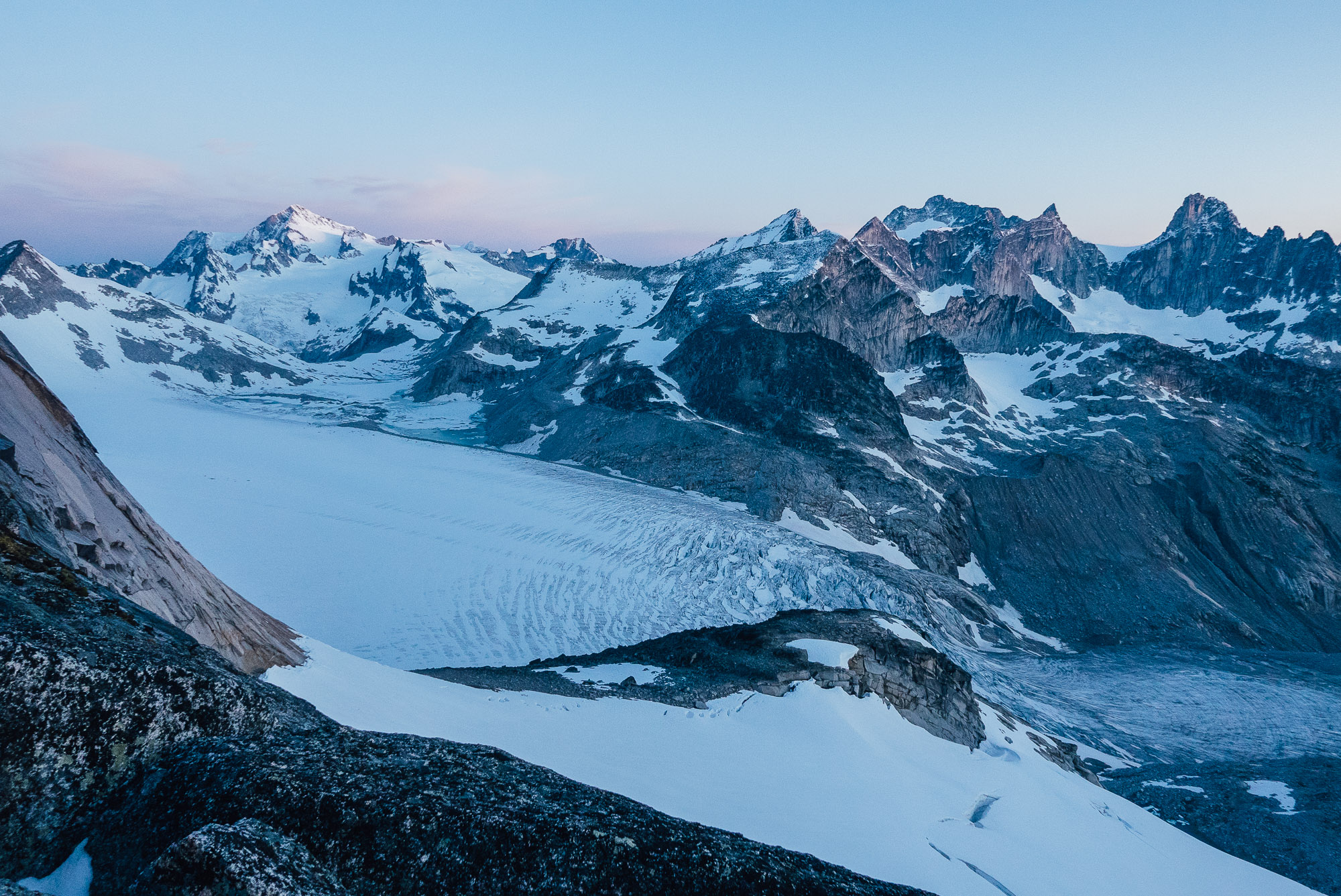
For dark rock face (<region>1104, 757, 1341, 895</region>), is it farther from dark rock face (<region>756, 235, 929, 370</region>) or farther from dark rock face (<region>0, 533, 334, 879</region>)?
dark rock face (<region>756, 235, 929, 370</region>)

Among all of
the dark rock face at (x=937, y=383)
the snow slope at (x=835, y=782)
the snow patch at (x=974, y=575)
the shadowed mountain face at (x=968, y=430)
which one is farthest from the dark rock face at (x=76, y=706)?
the dark rock face at (x=937, y=383)

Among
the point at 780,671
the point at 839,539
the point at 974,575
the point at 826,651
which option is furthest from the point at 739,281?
the point at 780,671

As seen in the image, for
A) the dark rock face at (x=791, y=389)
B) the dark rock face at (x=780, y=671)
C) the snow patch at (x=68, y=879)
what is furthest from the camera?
the dark rock face at (x=791, y=389)

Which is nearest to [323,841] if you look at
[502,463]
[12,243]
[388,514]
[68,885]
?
[68,885]

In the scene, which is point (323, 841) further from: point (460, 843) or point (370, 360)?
point (370, 360)

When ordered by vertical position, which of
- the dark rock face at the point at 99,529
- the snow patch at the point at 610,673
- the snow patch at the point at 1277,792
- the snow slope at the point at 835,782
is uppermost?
the dark rock face at the point at 99,529

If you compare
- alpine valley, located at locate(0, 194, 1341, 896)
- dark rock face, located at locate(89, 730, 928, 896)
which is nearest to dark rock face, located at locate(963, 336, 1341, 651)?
alpine valley, located at locate(0, 194, 1341, 896)

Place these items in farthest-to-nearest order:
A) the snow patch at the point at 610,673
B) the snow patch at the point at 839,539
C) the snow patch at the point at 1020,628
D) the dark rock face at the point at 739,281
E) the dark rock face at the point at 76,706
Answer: the dark rock face at the point at 739,281, the snow patch at the point at 839,539, the snow patch at the point at 1020,628, the snow patch at the point at 610,673, the dark rock face at the point at 76,706

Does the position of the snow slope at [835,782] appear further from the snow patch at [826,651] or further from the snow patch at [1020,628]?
the snow patch at [1020,628]
